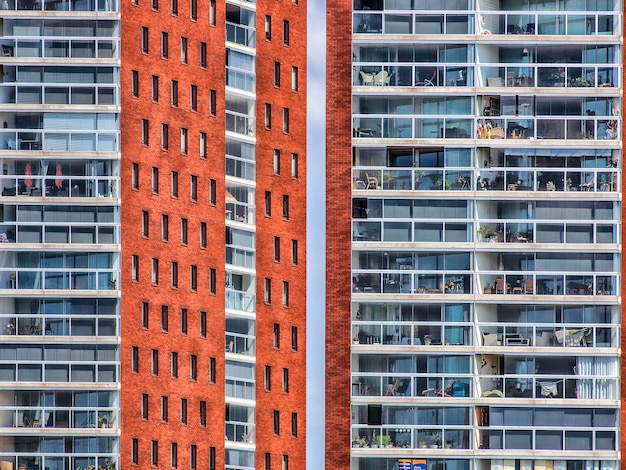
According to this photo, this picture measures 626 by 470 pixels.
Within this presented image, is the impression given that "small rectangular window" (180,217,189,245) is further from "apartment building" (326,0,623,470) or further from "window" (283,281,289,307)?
"apartment building" (326,0,623,470)

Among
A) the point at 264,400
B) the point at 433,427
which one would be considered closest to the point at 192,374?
the point at 264,400

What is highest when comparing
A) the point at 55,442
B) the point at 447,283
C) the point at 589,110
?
the point at 589,110

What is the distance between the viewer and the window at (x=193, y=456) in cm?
14562

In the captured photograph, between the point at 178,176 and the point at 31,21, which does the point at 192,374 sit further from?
the point at 31,21

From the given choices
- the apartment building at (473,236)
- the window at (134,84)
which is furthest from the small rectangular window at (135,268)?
the apartment building at (473,236)

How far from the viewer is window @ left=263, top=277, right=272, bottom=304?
149m

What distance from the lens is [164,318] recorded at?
478 ft

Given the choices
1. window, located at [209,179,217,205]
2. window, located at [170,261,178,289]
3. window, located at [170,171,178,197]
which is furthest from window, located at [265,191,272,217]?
window, located at [170,261,178,289]

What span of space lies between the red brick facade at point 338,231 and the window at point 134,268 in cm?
1169

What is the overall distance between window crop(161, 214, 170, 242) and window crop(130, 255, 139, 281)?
2.43 metres

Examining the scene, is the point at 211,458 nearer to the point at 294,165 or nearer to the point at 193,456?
the point at 193,456

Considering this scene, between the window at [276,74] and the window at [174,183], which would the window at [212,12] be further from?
the window at [174,183]

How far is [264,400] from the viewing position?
148250 millimetres

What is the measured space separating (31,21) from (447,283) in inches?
1184
